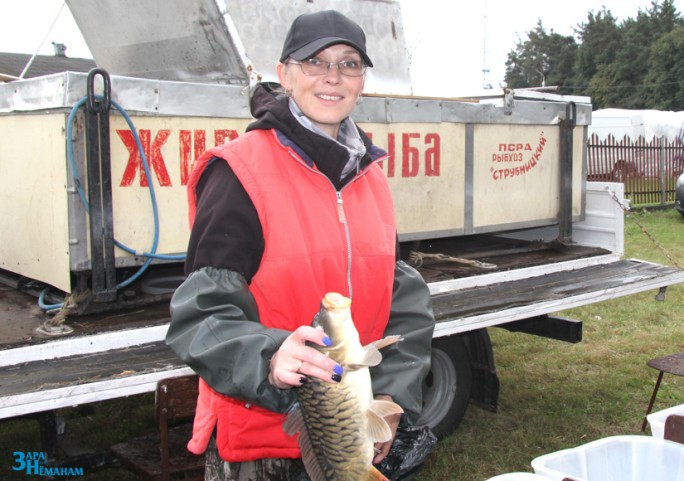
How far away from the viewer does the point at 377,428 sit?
6.29 feet

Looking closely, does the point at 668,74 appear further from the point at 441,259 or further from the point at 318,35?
the point at 318,35

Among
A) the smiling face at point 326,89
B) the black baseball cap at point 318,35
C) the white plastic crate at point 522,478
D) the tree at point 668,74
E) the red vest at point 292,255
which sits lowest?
the white plastic crate at point 522,478

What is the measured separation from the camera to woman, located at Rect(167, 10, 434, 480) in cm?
181

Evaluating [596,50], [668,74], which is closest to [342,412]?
[668,74]

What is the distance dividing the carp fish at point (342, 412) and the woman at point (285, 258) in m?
0.05

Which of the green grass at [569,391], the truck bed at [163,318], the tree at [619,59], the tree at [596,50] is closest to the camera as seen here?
the truck bed at [163,318]

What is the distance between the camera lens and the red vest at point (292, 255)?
1.99 m

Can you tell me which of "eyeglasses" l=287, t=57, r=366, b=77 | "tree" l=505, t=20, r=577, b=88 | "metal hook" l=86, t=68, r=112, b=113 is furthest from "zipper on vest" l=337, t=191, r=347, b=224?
"tree" l=505, t=20, r=577, b=88

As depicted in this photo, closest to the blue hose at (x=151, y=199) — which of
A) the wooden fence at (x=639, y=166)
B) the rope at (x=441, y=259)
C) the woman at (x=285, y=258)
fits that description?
the woman at (x=285, y=258)

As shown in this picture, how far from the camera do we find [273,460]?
2.19 metres

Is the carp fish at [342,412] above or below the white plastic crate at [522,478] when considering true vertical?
above

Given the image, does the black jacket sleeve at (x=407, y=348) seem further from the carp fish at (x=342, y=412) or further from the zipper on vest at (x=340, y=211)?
the zipper on vest at (x=340, y=211)

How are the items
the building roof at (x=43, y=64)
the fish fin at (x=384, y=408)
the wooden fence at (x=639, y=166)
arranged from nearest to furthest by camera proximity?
1. the fish fin at (x=384, y=408)
2. the building roof at (x=43, y=64)
3. the wooden fence at (x=639, y=166)

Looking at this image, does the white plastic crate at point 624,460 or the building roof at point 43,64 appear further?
the building roof at point 43,64
